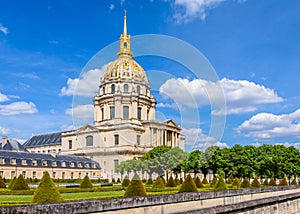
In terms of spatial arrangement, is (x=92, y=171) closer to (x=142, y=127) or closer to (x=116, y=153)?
(x=116, y=153)

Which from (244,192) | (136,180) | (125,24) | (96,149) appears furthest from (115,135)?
(136,180)

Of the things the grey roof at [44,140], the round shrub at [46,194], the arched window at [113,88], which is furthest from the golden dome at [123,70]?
the round shrub at [46,194]

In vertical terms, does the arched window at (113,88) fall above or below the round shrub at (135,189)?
above

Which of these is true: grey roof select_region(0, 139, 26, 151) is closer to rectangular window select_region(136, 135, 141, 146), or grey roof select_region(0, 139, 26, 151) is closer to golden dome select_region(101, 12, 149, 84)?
rectangular window select_region(136, 135, 141, 146)

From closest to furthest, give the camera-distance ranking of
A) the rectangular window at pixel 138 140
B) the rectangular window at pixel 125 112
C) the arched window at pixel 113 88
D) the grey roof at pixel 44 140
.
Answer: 1. the rectangular window at pixel 138 140
2. the rectangular window at pixel 125 112
3. the arched window at pixel 113 88
4. the grey roof at pixel 44 140

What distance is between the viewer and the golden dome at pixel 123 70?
261 ft

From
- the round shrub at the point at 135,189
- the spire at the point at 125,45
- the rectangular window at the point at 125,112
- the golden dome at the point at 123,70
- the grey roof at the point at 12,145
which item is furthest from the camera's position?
the spire at the point at 125,45

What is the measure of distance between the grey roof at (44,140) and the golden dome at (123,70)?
1858 centimetres

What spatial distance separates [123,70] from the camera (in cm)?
8019

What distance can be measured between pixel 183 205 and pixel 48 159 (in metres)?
48.2

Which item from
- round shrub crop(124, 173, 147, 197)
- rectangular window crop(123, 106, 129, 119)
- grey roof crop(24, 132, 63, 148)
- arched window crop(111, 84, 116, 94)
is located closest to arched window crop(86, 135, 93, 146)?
rectangular window crop(123, 106, 129, 119)

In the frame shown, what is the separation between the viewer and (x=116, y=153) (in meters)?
67.7

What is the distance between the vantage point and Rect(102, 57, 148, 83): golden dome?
79444 mm

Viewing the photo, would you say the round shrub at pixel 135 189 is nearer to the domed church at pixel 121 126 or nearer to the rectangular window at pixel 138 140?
the domed church at pixel 121 126
